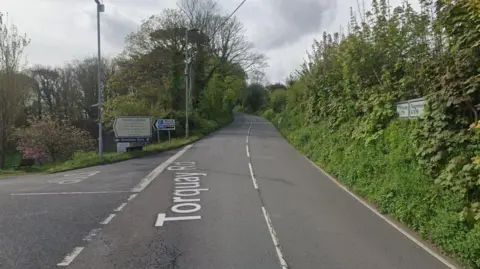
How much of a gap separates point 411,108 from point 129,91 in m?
43.9

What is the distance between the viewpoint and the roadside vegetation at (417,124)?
6578mm

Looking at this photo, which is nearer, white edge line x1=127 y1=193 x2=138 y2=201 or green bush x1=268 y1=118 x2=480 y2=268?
green bush x1=268 y1=118 x2=480 y2=268

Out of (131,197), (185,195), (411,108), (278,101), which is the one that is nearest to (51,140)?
(131,197)

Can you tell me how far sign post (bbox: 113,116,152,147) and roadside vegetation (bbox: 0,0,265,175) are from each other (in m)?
Answer: 0.96

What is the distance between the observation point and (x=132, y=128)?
893 inches

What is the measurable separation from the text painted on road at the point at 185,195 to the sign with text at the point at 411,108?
5514mm

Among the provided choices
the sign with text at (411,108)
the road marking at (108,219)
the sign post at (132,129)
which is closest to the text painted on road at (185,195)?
the road marking at (108,219)

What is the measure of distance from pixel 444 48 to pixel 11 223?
9.65m

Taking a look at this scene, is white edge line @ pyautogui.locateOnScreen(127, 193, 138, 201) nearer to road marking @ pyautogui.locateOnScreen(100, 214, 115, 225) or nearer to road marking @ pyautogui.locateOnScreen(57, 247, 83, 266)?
road marking @ pyautogui.locateOnScreen(100, 214, 115, 225)

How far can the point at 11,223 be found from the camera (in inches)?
306

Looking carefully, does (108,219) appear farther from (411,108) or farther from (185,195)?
(411,108)

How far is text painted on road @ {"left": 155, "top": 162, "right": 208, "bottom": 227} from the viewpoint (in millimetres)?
8084

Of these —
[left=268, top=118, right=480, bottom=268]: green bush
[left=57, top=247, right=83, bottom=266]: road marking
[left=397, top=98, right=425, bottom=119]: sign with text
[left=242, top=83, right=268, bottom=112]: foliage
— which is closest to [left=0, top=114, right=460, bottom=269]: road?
[left=57, top=247, right=83, bottom=266]: road marking

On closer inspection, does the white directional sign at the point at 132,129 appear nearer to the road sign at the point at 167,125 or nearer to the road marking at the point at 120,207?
the road sign at the point at 167,125
